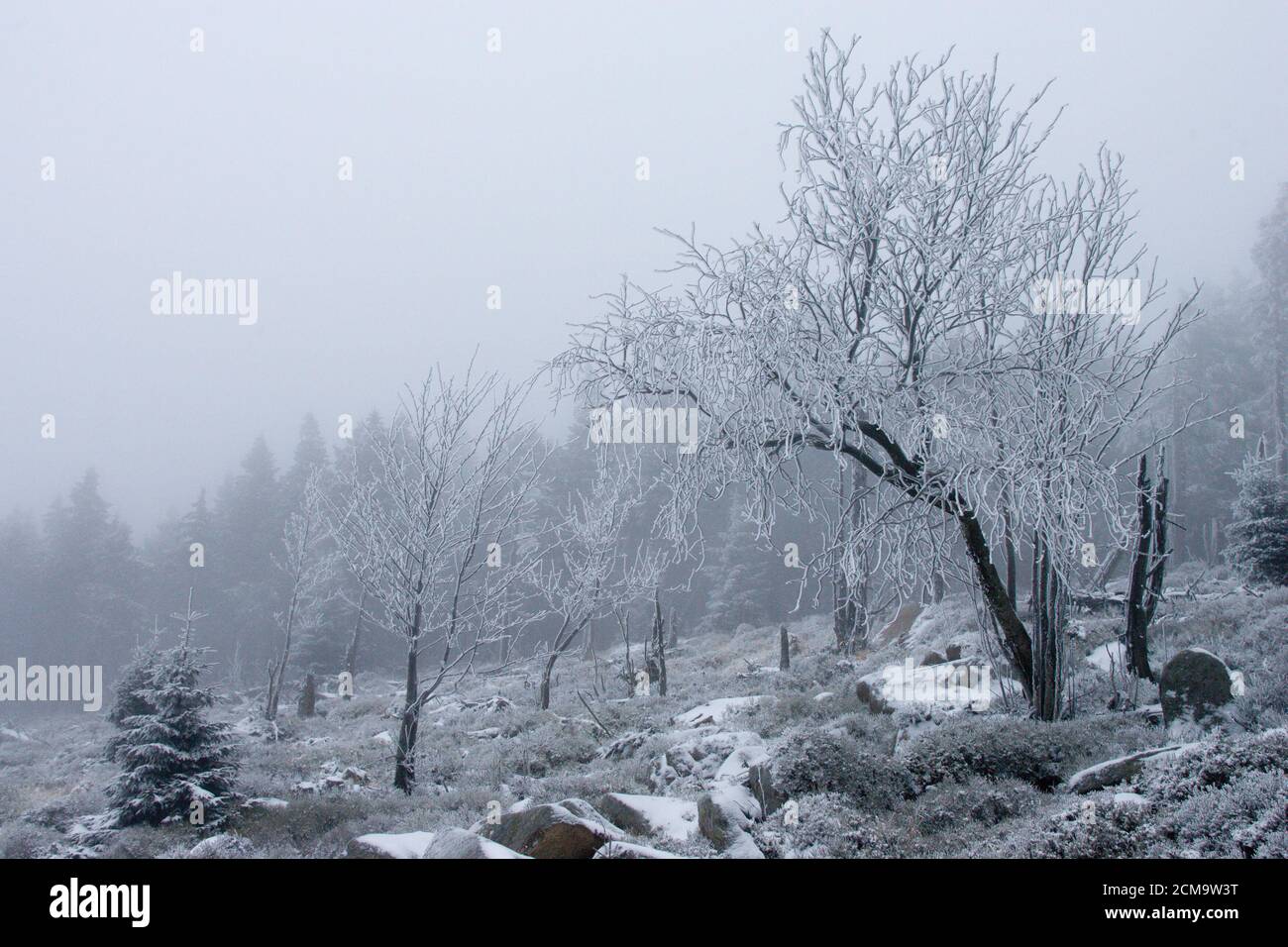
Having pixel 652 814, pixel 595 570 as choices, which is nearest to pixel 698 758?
pixel 652 814

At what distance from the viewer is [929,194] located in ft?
17.4

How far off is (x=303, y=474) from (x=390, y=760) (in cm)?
2302

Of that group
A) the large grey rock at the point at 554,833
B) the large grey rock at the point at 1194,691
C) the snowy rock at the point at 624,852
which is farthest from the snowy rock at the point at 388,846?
the large grey rock at the point at 1194,691

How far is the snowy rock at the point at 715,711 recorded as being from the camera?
28.3 feet

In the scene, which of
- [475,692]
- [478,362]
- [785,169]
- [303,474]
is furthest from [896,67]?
[303,474]

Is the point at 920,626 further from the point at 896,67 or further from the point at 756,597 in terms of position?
the point at 896,67

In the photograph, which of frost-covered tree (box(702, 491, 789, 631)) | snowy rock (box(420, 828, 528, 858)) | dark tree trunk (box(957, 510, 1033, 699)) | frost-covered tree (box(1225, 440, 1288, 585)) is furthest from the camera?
frost-covered tree (box(702, 491, 789, 631))

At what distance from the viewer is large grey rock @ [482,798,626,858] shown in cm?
397

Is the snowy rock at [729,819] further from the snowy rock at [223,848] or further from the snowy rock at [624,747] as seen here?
the snowy rock at [624,747]

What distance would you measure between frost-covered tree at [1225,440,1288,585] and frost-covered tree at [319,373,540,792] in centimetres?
1277

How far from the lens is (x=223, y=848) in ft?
15.8

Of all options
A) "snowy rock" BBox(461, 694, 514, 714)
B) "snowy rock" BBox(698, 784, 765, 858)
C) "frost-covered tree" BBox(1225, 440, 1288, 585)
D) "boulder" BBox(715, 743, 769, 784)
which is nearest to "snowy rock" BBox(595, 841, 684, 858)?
"snowy rock" BBox(698, 784, 765, 858)

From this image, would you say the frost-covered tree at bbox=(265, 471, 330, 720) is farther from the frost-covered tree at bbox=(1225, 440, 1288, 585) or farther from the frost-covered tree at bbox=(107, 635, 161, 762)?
the frost-covered tree at bbox=(1225, 440, 1288, 585)
